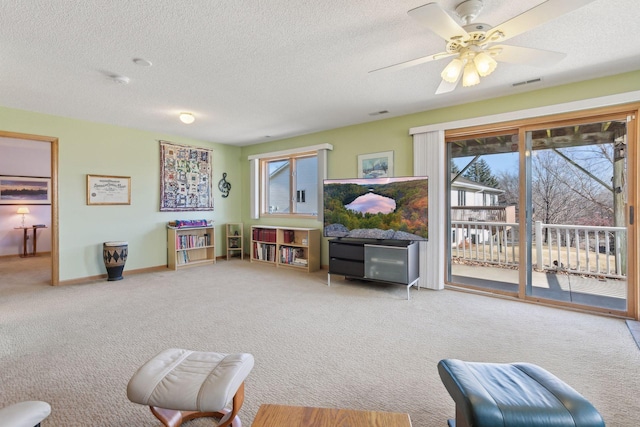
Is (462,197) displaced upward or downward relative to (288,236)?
upward

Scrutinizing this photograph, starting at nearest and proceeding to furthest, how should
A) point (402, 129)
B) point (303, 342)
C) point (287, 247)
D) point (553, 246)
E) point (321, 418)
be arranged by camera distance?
point (321, 418) < point (303, 342) < point (553, 246) < point (402, 129) < point (287, 247)

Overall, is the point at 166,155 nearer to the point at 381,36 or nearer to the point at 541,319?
the point at 381,36

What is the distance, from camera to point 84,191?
4.48m

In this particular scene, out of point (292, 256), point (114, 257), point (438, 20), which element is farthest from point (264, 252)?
point (438, 20)

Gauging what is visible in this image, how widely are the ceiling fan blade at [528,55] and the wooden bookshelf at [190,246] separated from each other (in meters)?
5.09

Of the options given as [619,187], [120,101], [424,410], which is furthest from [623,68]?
[120,101]

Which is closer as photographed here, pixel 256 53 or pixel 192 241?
pixel 256 53

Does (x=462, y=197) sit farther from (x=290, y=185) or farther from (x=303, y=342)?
(x=303, y=342)

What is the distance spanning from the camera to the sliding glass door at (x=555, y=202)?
3.20m

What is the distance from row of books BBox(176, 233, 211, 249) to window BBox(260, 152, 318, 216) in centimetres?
122

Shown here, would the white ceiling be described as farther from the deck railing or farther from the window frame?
the deck railing

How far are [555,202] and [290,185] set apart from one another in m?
4.12

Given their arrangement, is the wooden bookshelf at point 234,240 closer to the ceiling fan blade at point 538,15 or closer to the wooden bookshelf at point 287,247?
the wooden bookshelf at point 287,247

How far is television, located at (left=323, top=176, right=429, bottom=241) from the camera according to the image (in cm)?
374
